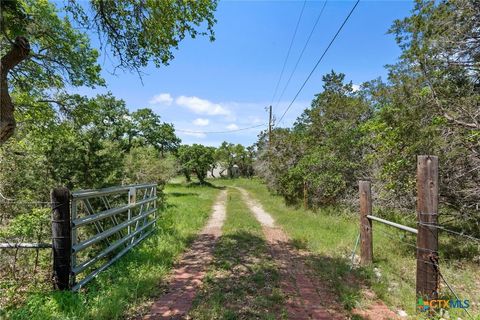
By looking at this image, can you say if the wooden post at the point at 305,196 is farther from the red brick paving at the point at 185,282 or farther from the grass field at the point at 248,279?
the red brick paving at the point at 185,282

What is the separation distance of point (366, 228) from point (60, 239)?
4.94 m

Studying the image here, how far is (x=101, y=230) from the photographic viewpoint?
14.9 ft

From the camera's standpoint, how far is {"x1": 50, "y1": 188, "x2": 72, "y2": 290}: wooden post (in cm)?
336

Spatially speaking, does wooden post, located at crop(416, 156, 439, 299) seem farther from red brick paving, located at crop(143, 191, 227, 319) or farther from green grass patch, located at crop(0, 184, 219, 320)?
green grass patch, located at crop(0, 184, 219, 320)

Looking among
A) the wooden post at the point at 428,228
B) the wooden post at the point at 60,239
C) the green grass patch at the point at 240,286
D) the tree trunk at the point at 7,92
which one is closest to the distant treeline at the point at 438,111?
the wooden post at the point at 428,228

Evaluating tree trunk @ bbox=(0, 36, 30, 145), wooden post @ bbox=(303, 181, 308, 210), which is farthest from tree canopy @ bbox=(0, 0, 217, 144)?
wooden post @ bbox=(303, 181, 308, 210)

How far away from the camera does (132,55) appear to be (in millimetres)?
5496

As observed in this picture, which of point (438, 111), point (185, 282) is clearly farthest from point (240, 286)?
point (438, 111)

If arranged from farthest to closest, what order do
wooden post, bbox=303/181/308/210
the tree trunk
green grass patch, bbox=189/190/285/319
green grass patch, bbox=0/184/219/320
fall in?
wooden post, bbox=303/181/308/210 < the tree trunk < green grass patch, bbox=189/190/285/319 < green grass patch, bbox=0/184/219/320

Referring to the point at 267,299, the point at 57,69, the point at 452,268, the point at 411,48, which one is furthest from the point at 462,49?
the point at 57,69

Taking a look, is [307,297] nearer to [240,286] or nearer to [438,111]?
[240,286]

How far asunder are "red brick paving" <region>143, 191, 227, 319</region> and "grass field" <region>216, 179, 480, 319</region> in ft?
6.82

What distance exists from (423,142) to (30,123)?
430 inches

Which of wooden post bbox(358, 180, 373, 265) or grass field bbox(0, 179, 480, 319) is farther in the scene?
wooden post bbox(358, 180, 373, 265)
